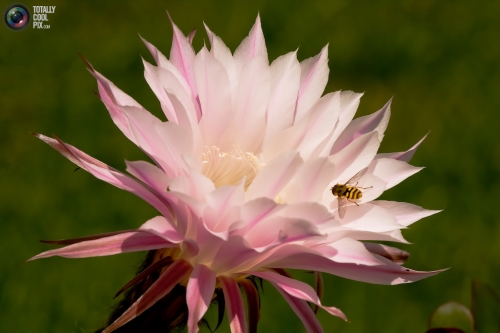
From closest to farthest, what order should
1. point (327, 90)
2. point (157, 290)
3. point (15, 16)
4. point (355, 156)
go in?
point (157, 290) < point (355, 156) < point (15, 16) < point (327, 90)

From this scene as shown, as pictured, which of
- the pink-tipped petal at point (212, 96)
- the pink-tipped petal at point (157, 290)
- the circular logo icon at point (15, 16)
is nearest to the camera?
the pink-tipped petal at point (157, 290)

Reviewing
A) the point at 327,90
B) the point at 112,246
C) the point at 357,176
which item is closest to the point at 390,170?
the point at 357,176

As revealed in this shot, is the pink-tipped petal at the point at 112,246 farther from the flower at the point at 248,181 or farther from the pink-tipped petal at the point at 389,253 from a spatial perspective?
the pink-tipped petal at the point at 389,253

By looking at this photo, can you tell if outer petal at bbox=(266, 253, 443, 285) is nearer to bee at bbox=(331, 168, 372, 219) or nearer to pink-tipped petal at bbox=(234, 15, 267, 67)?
bee at bbox=(331, 168, 372, 219)

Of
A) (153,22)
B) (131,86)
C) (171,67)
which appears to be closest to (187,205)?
(171,67)

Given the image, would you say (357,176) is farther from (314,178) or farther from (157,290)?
(157,290)

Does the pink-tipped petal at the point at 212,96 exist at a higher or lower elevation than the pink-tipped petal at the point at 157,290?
higher

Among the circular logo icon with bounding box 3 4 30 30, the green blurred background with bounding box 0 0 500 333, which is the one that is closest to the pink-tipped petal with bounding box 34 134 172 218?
the green blurred background with bounding box 0 0 500 333

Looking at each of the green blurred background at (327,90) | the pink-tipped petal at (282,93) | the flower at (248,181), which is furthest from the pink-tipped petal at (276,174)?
the green blurred background at (327,90)
